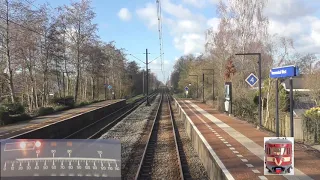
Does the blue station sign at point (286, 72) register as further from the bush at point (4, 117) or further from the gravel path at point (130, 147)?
the bush at point (4, 117)

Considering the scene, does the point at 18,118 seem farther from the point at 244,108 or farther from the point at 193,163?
the point at 244,108

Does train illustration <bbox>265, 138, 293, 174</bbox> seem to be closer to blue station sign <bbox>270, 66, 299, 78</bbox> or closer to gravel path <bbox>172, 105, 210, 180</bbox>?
blue station sign <bbox>270, 66, 299, 78</bbox>

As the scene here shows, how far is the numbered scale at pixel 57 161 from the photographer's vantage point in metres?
4.41

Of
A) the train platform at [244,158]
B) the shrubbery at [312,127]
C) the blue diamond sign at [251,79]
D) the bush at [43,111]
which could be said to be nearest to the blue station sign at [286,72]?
the train platform at [244,158]

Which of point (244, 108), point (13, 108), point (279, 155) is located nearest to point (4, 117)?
point (13, 108)

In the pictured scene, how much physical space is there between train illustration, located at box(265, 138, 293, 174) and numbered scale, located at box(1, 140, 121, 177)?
3508 mm

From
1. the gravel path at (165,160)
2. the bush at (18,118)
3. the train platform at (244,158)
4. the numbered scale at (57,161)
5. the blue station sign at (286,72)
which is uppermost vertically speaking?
the blue station sign at (286,72)

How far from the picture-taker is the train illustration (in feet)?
23.0

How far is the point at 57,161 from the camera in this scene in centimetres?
448

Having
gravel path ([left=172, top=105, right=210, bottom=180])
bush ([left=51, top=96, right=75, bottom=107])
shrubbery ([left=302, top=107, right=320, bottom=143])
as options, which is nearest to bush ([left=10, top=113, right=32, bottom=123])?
gravel path ([left=172, top=105, right=210, bottom=180])

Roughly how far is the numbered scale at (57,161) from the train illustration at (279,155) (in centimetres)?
351

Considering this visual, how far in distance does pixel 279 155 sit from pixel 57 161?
4195 millimetres

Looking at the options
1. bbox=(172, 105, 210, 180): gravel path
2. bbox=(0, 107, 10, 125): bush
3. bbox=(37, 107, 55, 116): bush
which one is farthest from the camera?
bbox=(37, 107, 55, 116): bush

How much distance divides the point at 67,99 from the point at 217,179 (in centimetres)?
3571
